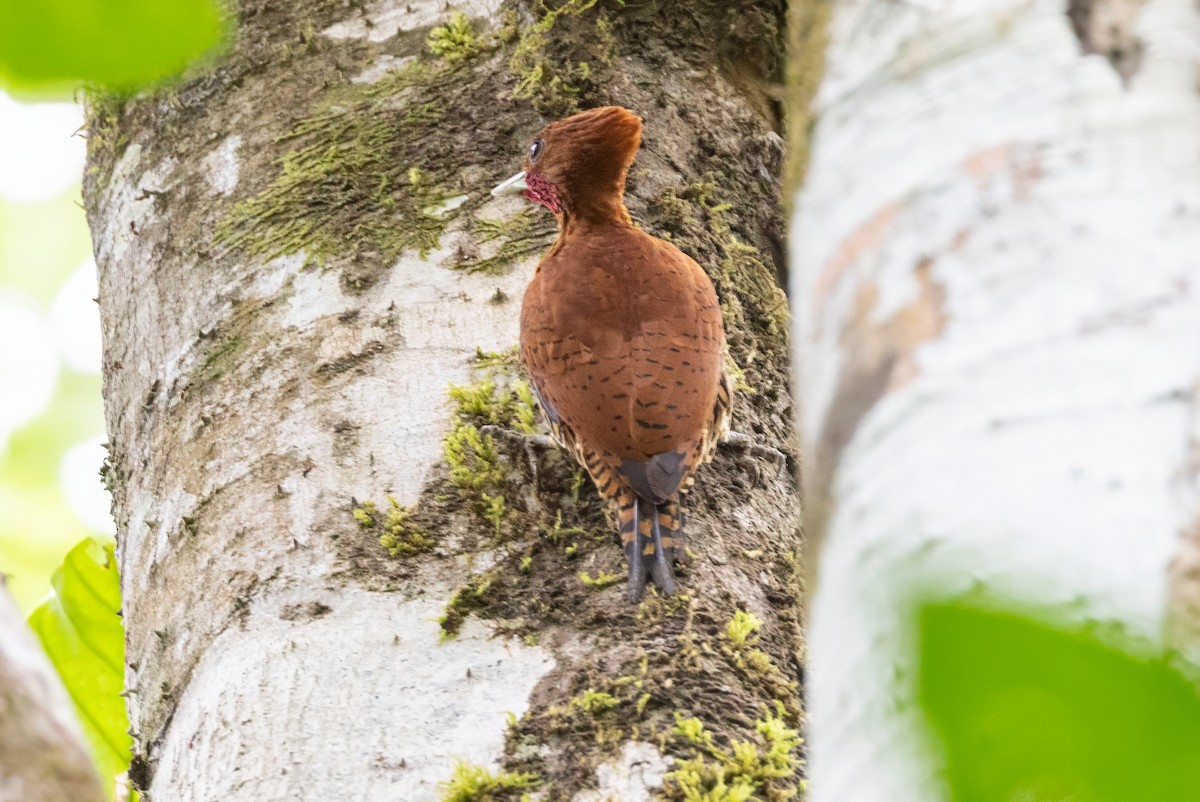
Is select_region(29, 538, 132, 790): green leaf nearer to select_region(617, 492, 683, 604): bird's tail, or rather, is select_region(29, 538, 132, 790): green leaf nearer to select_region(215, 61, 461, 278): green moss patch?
select_region(215, 61, 461, 278): green moss patch

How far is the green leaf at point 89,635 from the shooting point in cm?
350

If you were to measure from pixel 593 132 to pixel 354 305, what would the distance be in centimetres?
Answer: 92

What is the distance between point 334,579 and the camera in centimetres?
239

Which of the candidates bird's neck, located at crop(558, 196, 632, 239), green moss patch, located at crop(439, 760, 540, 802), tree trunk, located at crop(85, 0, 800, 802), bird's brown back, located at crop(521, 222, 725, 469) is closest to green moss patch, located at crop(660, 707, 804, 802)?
tree trunk, located at crop(85, 0, 800, 802)

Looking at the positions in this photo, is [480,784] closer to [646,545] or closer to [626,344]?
[646,545]

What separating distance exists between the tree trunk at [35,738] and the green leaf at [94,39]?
521 mm

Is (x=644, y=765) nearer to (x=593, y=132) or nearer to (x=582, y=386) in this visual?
(x=582, y=386)

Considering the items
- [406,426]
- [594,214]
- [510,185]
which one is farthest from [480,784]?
[594,214]

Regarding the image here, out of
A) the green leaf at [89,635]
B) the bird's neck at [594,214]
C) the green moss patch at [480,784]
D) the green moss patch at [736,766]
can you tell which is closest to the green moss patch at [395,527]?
the green moss patch at [480,784]

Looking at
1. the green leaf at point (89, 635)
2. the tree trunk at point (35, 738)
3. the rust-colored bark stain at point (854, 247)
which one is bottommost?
the green leaf at point (89, 635)

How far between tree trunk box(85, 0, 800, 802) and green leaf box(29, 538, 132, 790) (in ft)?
1.82

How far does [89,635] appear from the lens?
11.8 ft

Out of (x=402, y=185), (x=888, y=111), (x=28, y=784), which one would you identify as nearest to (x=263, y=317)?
(x=402, y=185)

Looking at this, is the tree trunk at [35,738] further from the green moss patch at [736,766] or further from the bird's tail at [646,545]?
the bird's tail at [646,545]
